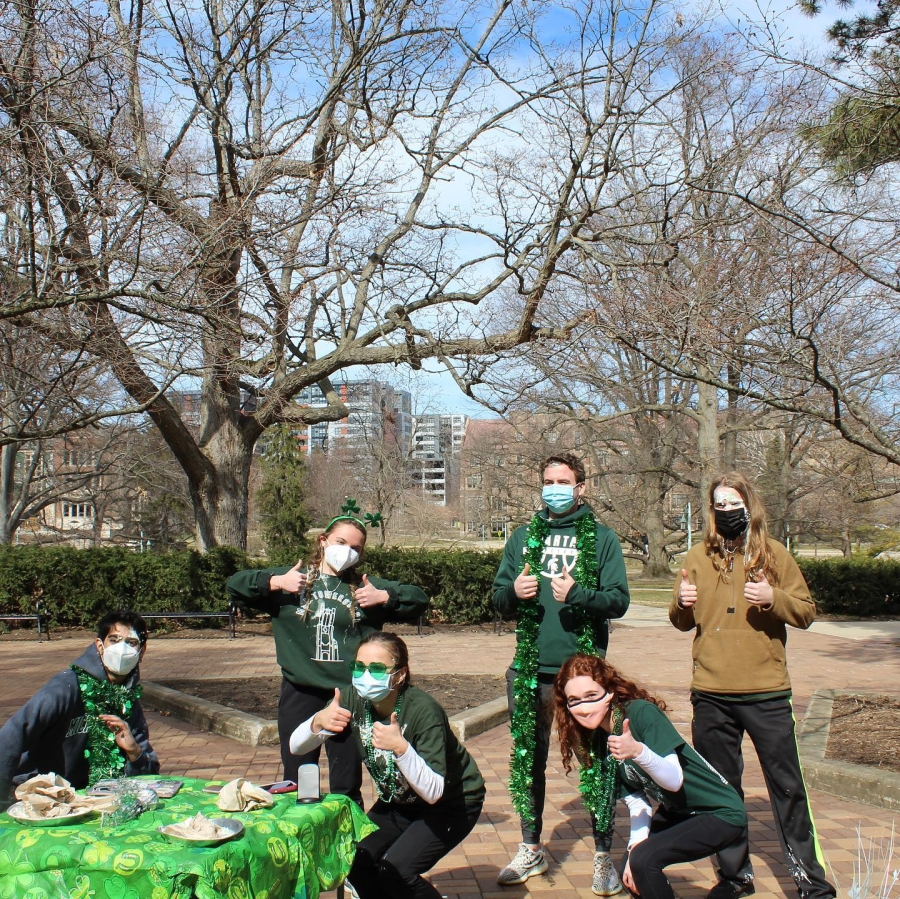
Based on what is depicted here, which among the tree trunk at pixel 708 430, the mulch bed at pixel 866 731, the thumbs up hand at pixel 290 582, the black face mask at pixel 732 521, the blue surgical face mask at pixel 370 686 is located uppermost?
the tree trunk at pixel 708 430

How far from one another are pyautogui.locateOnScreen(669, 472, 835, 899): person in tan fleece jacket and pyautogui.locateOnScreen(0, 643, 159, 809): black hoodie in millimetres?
2393

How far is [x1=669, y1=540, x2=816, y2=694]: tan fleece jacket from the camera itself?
13.0 feet

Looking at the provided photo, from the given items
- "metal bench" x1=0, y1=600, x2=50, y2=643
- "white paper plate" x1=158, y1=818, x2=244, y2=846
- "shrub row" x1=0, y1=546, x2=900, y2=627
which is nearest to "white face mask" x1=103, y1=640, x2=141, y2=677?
"white paper plate" x1=158, y1=818, x2=244, y2=846

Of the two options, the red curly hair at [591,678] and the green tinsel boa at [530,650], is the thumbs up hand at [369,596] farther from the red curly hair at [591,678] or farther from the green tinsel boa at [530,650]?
the red curly hair at [591,678]

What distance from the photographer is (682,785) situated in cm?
345

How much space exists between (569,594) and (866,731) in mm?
4087

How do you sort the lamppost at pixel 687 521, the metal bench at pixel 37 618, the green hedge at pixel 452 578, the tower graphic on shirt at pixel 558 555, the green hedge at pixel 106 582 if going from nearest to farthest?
the tower graphic on shirt at pixel 558 555 < the metal bench at pixel 37 618 < the green hedge at pixel 106 582 < the green hedge at pixel 452 578 < the lamppost at pixel 687 521

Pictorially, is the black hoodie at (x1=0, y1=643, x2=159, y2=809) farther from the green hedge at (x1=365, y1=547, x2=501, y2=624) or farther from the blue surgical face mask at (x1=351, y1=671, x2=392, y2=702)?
the green hedge at (x1=365, y1=547, x2=501, y2=624)

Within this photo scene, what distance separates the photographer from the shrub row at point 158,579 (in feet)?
48.8

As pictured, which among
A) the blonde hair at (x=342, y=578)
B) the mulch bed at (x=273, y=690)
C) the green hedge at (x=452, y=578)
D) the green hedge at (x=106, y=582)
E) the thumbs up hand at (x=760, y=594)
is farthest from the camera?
the green hedge at (x=452, y=578)

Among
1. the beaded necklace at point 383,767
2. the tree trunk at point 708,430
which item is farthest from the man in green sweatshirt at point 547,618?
the tree trunk at point 708,430

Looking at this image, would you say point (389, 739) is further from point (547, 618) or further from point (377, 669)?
point (547, 618)

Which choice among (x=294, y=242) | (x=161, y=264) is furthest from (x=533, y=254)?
(x=161, y=264)

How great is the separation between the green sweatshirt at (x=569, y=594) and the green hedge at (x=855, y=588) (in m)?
A: 15.3
